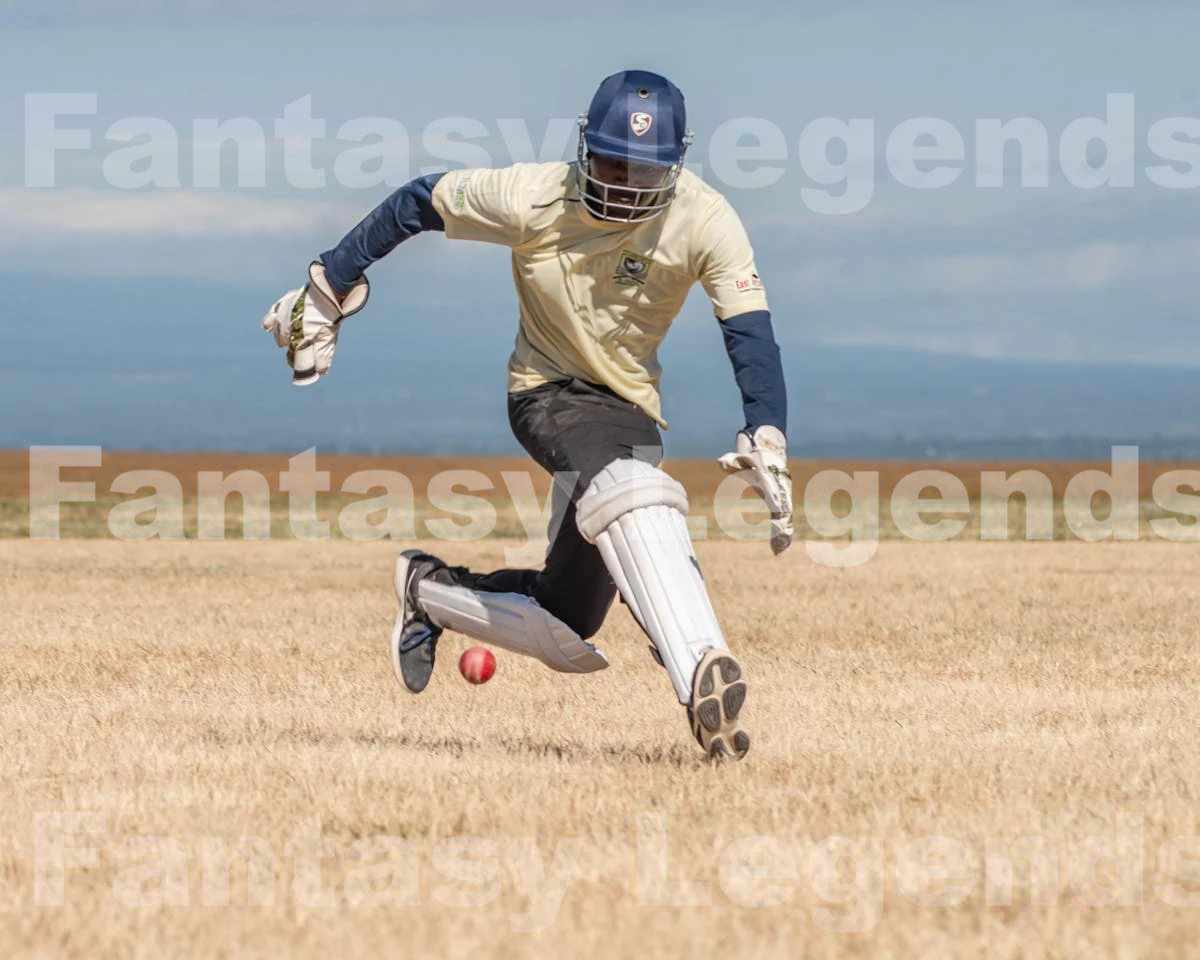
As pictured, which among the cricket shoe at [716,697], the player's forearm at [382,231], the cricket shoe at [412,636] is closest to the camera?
the cricket shoe at [716,697]

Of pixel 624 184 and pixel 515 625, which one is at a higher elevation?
pixel 624 184

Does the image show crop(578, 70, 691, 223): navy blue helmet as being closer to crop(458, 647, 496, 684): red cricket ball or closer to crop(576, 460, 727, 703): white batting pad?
crop(576, 460, 727, 703): white batting pad

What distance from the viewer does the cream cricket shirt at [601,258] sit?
7398 mm

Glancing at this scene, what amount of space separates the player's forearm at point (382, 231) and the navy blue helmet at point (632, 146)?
77cm

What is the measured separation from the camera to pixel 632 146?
7.05 m

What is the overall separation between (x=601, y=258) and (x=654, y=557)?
1238 millimetres

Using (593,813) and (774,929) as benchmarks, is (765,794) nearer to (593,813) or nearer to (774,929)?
(593,813)

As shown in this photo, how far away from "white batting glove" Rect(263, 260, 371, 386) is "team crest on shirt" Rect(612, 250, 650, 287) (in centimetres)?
107

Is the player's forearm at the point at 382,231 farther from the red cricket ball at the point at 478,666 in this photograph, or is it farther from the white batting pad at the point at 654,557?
the red cricket ball at the point at 478,666

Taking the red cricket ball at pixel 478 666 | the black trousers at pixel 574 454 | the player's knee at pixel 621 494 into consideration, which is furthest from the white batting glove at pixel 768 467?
the red cricket ball at pixel 478 666

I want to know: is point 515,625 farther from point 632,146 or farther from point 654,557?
point 632,146

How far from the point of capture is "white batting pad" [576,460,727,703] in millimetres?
7043

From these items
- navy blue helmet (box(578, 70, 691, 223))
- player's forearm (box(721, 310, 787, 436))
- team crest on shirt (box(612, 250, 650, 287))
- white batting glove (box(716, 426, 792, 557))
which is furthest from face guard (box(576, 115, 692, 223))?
white batting glove (box(716, 426, 792, 557))

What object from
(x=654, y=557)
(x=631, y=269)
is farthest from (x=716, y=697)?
(x=631, y=269)
